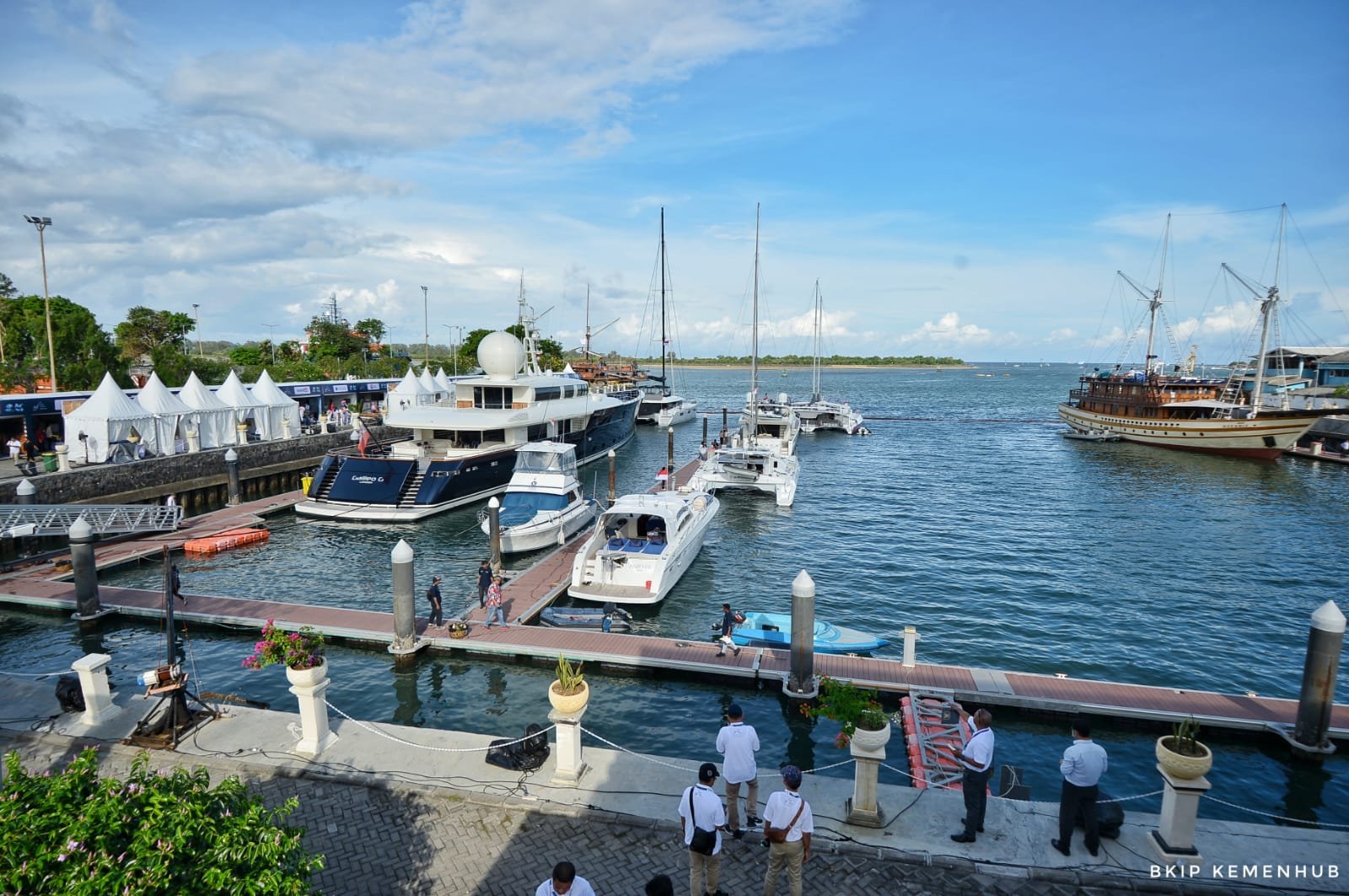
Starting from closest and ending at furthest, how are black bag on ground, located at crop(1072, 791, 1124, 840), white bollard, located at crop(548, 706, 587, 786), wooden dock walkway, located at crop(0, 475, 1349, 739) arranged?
1. black bag on ground, located at crop(1072, 791, 1124, 840)
2. white bollard, located at crop(548, 706, 587, 786)
3. wooden dock walkway, located at crop(0, 475, 1349, 739)

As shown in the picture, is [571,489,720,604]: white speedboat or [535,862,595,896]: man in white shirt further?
[571,489,720,604]: white speedboat

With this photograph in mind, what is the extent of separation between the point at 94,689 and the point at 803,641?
11.3 meters

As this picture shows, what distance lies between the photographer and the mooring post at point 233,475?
97.5 ft

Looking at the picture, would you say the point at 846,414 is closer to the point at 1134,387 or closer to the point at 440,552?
the point at 1134,387

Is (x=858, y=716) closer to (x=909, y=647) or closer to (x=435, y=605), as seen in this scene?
(x=909, y=647)

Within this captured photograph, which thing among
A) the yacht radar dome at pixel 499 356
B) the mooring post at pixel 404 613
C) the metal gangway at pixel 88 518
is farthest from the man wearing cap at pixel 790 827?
the yacht radar dome at pixel 499 356

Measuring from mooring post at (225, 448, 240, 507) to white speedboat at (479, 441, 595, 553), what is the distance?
11.1 metres

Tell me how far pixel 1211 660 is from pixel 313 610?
21.4 meters

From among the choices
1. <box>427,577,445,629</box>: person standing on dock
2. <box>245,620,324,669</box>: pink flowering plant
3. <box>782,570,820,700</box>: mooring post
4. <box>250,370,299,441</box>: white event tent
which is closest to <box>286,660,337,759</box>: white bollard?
<box>245,620,324,669</box>: pink flowering plant

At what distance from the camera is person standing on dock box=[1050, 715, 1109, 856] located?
733 centimetres

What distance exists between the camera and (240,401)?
3616 cm

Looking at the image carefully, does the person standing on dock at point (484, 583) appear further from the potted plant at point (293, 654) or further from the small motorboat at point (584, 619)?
the potted plant at point (293, 654)

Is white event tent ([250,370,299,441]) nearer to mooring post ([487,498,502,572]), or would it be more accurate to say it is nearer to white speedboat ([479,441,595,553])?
white speedboat ([479,441,595,553])

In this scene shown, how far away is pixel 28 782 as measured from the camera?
16.1ft
